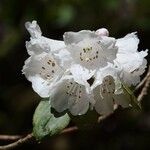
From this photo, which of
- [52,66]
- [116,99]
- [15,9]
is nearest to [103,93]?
[116,99]

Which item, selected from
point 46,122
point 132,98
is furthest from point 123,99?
point 46,122

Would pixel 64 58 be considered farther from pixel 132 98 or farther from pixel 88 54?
pixel 132 98

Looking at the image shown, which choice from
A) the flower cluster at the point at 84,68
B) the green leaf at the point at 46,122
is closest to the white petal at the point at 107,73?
the flower cluster at the point at 84,68

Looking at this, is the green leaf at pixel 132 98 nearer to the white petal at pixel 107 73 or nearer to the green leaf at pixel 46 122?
the white petal at pixel 107 73

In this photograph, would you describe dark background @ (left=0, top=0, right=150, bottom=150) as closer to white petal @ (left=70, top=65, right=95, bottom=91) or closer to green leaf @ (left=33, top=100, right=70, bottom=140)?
green leaf @ (left=33, top=100, right=70, bottom=140)

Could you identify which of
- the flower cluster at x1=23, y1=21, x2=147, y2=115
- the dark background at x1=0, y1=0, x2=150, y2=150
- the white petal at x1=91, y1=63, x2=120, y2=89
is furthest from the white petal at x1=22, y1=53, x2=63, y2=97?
the dark background at x1=0, y1=0, x2=150, y2=150

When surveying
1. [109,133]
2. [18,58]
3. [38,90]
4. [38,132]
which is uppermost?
[38,90]

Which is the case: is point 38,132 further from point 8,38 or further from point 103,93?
point 8,38
